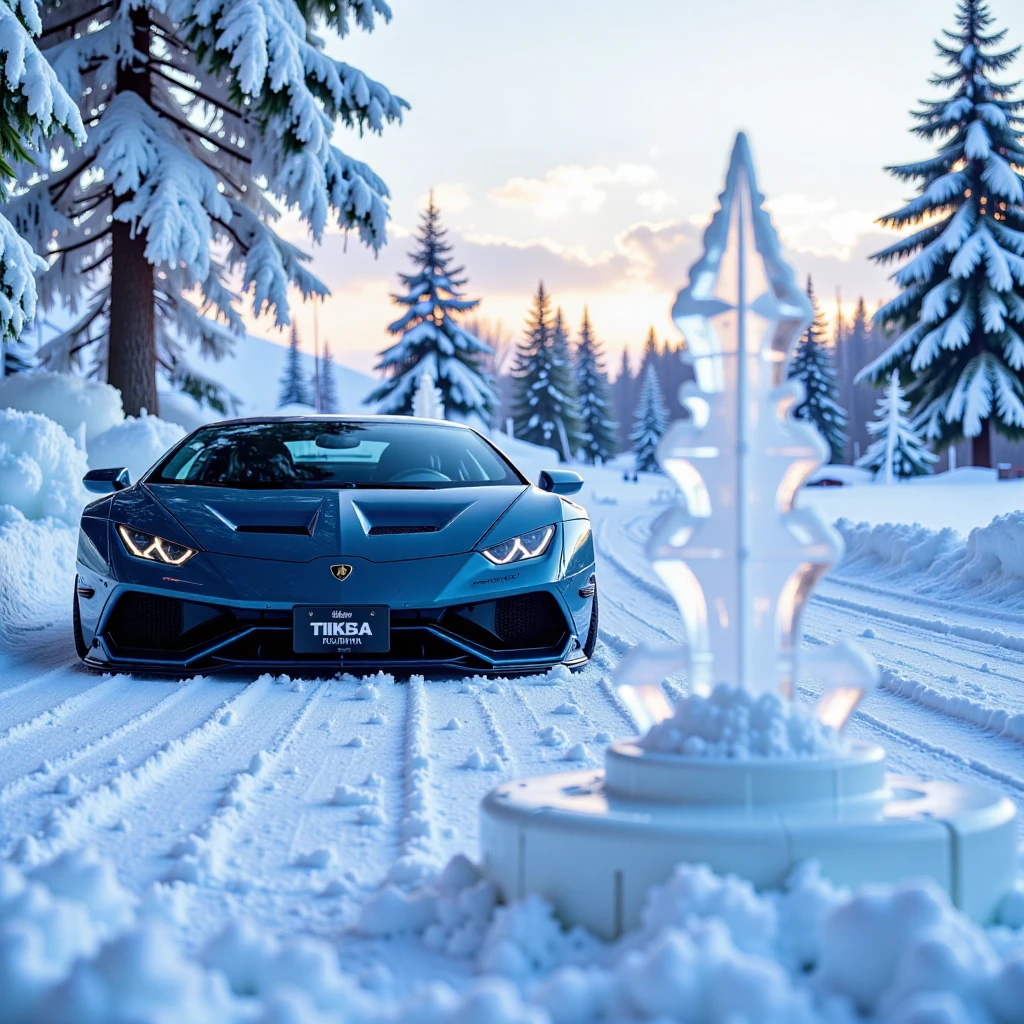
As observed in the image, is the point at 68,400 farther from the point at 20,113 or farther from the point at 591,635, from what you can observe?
the point at 591,635

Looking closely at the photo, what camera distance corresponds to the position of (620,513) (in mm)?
26281

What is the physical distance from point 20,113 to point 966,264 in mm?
26506

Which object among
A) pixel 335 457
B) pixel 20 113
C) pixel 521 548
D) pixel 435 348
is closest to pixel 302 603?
pixel 521 548

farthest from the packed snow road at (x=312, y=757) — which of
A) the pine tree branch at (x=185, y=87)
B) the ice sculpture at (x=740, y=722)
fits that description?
the pine tree branch at (x=185, y=87)

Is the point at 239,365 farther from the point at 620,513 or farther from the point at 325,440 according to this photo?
the point at 325,440

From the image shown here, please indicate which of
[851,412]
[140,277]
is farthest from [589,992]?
[851,412]

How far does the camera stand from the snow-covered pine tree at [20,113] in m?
6.81

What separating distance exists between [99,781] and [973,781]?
2238mm

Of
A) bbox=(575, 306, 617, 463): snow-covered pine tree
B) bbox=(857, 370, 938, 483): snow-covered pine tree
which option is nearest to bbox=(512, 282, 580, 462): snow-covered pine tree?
bbox=(575, 306, 617, 463): snow-covered pine tree

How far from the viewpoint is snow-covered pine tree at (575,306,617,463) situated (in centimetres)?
7362

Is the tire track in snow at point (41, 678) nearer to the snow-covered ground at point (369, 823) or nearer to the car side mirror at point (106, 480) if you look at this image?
the snow-covered ground at point (369, 823)

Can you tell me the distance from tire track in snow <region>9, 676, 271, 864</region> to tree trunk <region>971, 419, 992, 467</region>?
98.6ft

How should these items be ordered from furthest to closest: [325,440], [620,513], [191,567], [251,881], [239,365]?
[239,365] → [620,513] → [325,440] → [191,567] → [251,881]

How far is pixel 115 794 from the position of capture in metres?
2.96
